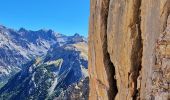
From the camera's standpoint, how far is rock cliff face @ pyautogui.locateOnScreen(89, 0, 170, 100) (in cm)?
2077

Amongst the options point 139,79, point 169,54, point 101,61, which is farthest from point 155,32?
point 101,61

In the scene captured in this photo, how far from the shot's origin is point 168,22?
66.4 feet

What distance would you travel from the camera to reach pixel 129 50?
25.5 m

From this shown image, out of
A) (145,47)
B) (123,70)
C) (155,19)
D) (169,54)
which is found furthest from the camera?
(123,70)

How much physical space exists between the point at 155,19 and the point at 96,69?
964 centimetres

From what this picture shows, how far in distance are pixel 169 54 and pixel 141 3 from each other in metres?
5.19

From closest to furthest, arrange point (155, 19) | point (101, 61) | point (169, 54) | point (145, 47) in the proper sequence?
1. point (169, 54)
2. point (155, 19)
3. point (145, 47)
4. point (101, 61)

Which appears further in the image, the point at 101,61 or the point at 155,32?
the point at 101,61

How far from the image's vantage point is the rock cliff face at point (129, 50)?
Answer: 20.8 m

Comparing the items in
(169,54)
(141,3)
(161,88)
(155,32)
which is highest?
(141,3)

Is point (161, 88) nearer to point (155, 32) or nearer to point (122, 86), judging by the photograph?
point (155, 32)

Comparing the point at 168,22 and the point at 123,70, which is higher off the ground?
the point at 168,22

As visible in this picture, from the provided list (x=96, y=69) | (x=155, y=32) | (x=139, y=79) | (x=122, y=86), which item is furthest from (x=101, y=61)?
(x=155, y=32)

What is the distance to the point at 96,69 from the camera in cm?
3056
